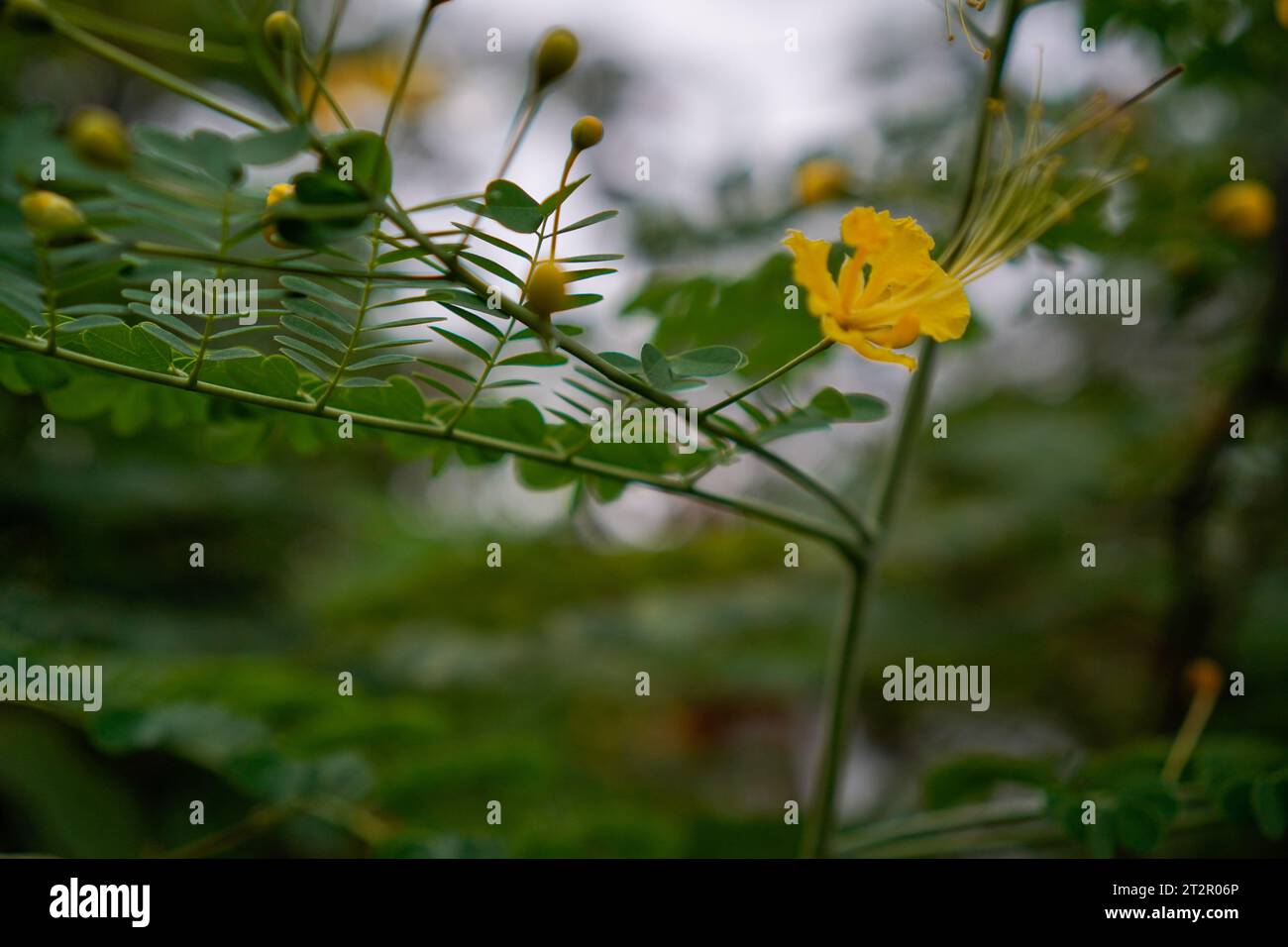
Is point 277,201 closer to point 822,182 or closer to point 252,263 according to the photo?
point 252,263

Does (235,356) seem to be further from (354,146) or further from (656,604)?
(656,604)

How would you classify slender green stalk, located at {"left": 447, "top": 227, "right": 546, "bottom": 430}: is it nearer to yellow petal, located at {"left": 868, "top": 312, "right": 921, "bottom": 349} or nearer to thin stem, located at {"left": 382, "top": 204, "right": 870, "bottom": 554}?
thin stem, located at {"left": 382, "top": 204, "right": 870, "bottom": 554}

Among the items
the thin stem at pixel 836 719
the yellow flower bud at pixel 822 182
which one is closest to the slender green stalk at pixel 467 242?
the thin stem at pixel 836 719

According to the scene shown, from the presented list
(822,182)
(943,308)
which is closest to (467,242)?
(943,308)

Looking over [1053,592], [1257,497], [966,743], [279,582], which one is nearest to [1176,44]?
[1257,497]

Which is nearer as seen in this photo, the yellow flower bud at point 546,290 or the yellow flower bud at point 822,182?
the yellow flower bud at point 546,290

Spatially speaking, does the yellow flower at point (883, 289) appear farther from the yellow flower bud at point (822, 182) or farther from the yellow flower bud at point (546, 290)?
the yellow flower bud at point (822, 182)
